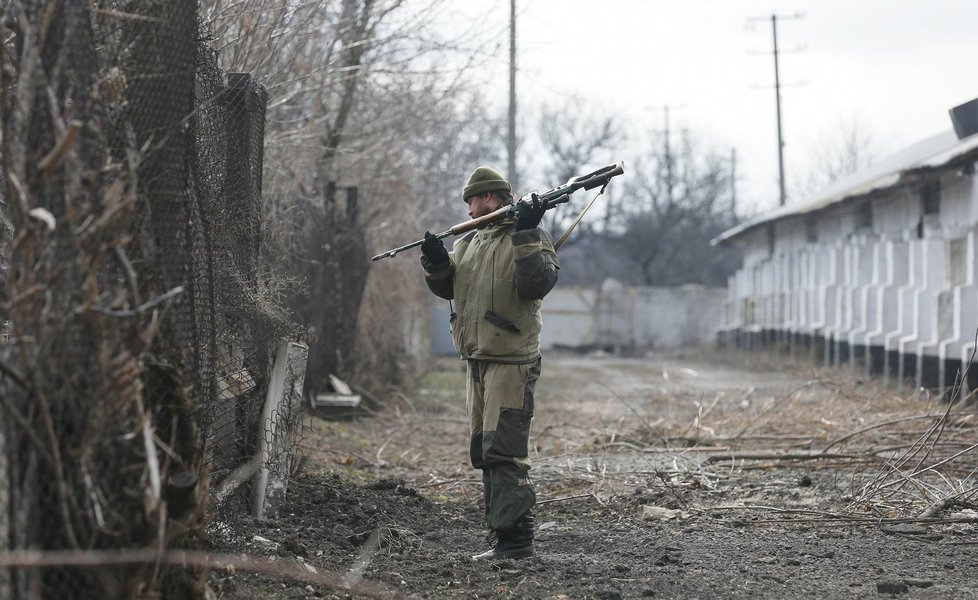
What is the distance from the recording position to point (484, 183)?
5742 millimetres

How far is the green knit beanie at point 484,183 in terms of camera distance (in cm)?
573

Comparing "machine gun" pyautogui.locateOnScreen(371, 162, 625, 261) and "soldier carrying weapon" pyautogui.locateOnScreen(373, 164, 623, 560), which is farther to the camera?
"machine gun" pyautogui.locateOnScreen(371, 162, 625, 261)

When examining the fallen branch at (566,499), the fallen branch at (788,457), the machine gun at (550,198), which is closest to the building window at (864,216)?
the fallen branch at (788,457)

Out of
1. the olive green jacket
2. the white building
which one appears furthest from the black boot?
the white building

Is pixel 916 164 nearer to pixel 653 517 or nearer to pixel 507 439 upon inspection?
pixel 653 517

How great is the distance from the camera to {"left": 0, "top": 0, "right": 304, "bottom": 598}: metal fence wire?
302 centimetres

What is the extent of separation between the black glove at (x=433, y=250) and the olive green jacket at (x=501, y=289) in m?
0.03

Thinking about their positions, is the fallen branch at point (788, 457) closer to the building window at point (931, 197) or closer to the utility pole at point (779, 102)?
the building window at point (931, 197)

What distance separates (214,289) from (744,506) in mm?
3497

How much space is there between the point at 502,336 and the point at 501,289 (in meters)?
0.24

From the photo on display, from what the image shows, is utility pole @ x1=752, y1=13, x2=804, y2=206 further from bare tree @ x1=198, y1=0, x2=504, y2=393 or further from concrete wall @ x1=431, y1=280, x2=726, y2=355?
bare tree @ x1=198, y1=0, x2=504, y2=393

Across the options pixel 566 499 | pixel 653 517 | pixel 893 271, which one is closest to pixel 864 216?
pixel 893 271

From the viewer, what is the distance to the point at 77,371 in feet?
10.2

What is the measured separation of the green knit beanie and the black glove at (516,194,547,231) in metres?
0.35
